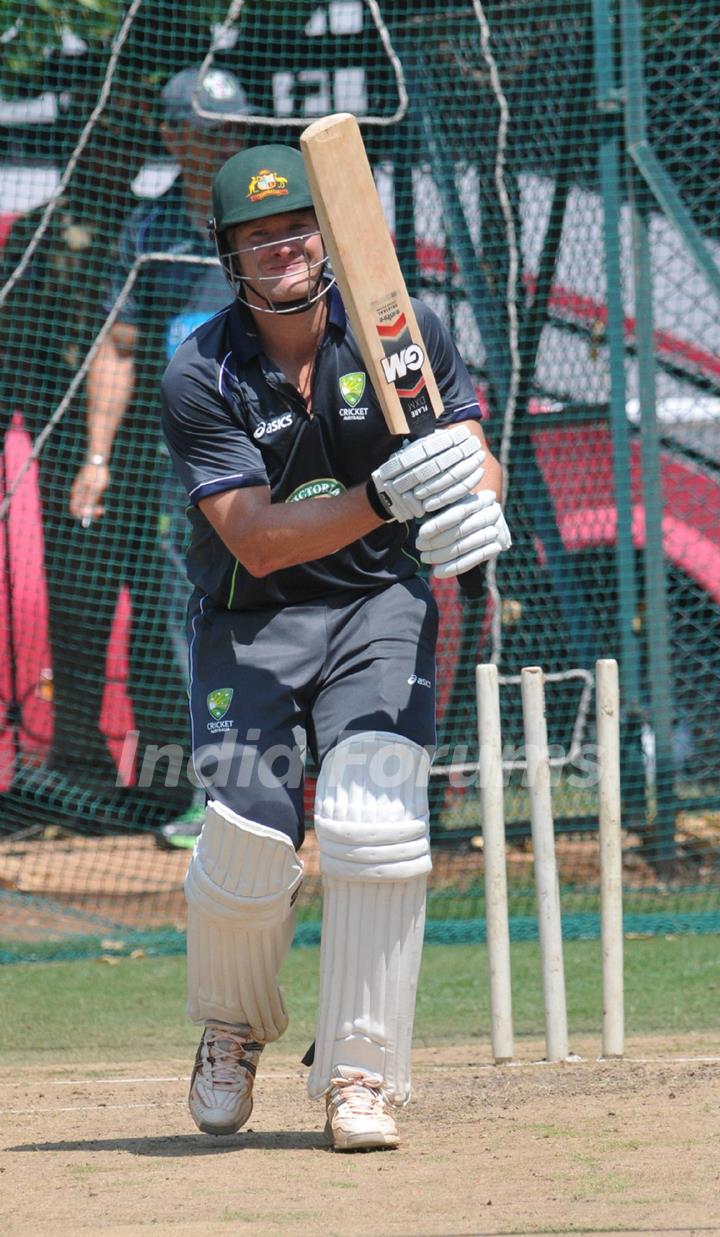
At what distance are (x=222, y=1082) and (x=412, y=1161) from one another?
0.48 meters

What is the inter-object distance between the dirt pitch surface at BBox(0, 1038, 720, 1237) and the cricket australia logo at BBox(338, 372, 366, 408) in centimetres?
147

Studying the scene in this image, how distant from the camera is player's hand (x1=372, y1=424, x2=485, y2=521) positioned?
3227 millimetres

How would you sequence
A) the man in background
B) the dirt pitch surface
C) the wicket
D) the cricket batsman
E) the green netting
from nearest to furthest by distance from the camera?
the dirt pitch surface < the cricket batsman < the wicket < the green netting < the man in background

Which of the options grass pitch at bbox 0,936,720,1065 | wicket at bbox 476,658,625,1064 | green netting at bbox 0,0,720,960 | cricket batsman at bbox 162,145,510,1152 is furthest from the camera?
green netting at bbox 0,0,720,960

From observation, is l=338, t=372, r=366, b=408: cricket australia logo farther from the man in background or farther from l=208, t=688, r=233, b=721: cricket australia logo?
the man in background

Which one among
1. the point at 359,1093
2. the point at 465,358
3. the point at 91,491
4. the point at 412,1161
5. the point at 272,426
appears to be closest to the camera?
the point at 412,1161

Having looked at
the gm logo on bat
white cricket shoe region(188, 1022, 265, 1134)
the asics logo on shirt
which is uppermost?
the gm logo on bat

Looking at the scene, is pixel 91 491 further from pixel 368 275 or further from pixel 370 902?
pixel 370 902

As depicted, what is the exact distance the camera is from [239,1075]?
11.4 feet

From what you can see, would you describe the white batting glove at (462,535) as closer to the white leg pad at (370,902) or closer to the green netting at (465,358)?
the white leg pad at (370,902)

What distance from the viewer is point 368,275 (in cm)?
336

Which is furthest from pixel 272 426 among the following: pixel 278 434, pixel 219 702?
pixel 219 702

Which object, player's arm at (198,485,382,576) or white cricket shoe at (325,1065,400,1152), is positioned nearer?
white cricket shoe at (325,1065,400,1152)

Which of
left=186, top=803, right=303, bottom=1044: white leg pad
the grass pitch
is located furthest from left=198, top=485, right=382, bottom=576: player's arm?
the grass pitch
